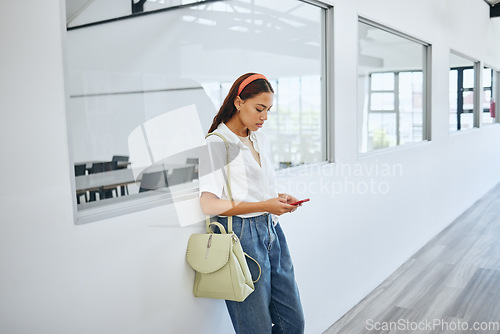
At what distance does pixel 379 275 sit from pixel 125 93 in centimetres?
250

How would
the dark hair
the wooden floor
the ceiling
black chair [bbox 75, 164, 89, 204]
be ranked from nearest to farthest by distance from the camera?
1. black chair [bbox 75, 164, 89, 204]
2. the dark hair
3. the wooden floor
4. the ceiling

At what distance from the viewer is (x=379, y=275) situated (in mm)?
3855

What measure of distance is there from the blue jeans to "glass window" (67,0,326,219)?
0.32 metres

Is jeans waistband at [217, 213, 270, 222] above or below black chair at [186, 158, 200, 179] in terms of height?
below

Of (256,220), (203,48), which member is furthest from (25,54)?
(203,48)

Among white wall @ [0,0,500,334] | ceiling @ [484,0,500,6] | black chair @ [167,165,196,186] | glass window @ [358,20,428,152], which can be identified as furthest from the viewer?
ceiling @ [484,0,500,6]

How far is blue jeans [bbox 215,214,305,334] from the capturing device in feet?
6.40

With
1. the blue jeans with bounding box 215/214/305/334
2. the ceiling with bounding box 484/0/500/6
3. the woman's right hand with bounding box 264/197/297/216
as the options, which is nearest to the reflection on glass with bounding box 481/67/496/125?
the ceiling with bounding box 484/0/500/6

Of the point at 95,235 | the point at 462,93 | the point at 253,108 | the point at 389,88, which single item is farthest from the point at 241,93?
the point at 462,93

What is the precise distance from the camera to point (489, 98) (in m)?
8.52

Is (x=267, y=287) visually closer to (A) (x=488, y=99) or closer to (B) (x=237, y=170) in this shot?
(B) (x=237, y=170)

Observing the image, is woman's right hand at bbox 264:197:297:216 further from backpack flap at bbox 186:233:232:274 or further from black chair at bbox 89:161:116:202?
black chair at bbox 89:161:116:202

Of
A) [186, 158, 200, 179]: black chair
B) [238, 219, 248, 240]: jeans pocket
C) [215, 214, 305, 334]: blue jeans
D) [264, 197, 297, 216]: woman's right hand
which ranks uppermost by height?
[186, 158, 200, 179]: black chair

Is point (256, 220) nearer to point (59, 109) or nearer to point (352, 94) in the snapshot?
point (59, 109)
